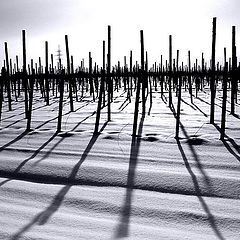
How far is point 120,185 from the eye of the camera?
2.95 metres

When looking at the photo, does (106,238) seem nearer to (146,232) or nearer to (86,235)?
(86,235)

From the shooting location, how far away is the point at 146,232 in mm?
2037

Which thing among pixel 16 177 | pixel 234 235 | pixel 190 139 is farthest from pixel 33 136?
pixel 234 235

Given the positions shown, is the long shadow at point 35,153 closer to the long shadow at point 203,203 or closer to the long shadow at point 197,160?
the long shadow at point 203,203

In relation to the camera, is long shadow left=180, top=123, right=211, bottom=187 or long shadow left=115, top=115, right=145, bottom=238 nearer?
long shadow left=115, top=115, right=145, bottom=238

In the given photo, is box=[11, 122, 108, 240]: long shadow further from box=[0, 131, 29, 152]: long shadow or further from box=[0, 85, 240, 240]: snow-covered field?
box=[0, 131, 29, 152]: long shadow

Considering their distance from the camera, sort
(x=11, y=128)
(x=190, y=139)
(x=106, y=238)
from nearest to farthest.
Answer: (x=106, y=238) < (x=190, y=139) < (x=11, y=128)

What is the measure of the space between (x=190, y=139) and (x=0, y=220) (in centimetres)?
306

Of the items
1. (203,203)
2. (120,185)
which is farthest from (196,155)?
(203,203)

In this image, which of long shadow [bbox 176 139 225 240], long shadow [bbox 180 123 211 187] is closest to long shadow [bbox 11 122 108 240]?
long shadow [bbox 176 139 225 240]

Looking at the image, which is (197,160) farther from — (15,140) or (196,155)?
(15,140)

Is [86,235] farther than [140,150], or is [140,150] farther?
[140,150]

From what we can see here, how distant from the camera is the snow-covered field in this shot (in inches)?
82.7

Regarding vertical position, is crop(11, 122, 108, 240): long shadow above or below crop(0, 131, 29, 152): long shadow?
below
